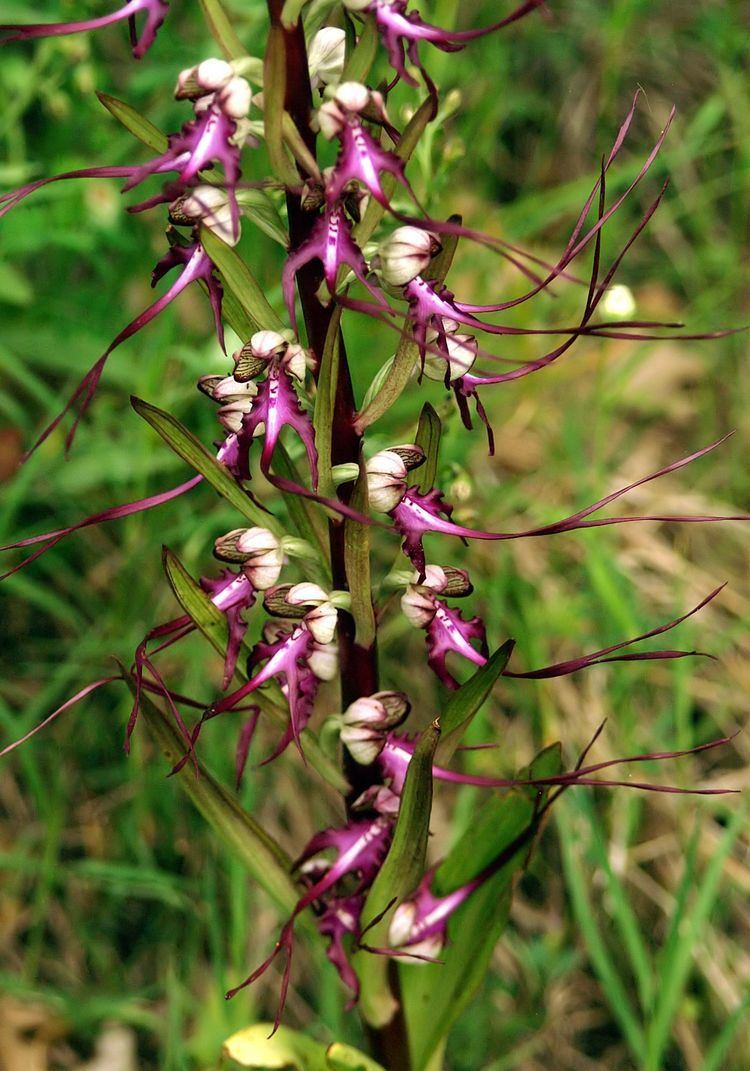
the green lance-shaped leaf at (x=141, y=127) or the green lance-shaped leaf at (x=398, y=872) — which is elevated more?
the green lance-shaped leaf at (x=141, y=127)

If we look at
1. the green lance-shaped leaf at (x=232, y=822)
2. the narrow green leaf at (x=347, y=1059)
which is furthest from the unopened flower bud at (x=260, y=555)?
the narrow green leaf at (x=347, y=1059)

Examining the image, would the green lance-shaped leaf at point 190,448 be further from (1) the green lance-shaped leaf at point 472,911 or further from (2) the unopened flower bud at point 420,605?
(1) the green lance-shaped leaf at point 472,911

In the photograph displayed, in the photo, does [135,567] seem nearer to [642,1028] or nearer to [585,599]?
[585,599]

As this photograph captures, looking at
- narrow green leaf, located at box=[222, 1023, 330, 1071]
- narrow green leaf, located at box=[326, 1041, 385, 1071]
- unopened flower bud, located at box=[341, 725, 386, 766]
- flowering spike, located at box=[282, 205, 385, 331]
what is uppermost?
flowering spike, located at box=[282, 205, 385, 331]

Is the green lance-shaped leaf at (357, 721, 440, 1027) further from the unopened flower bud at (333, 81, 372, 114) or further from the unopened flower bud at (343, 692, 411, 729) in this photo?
the unopened flower bud at (333, 81, 372, 114)

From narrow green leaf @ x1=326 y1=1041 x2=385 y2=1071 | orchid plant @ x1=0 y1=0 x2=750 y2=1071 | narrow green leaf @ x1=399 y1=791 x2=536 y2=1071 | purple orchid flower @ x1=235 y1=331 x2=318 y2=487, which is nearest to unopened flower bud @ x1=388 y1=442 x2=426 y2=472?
orchid plant @ x1=0 y1=0 x2=750 y2=1071

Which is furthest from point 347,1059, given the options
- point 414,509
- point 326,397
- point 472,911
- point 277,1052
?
point 326,397

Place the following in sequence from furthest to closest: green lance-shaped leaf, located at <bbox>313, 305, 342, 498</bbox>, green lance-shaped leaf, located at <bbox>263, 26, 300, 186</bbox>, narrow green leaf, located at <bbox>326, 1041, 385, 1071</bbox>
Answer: narrow green leaf, located at <bbox>326, 1041, 385, 1071</bbox> → green lance-shaped leaf, located at <bbox>313, 305, 342, 498</bbox> → green lance-shaped leaf, located at <bbox>263, 26, 300, 186</bbox>
